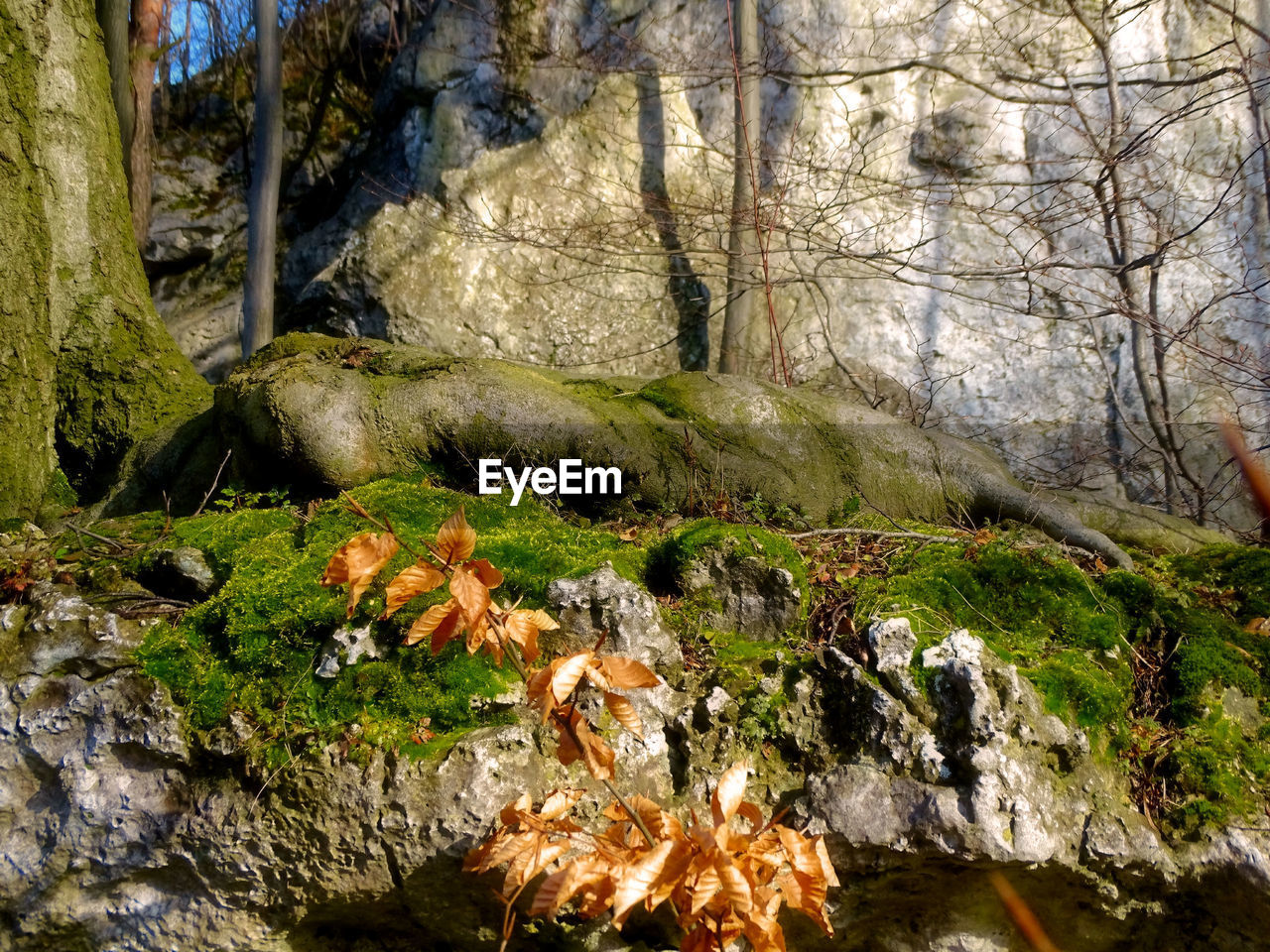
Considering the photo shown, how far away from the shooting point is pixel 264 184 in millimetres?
8141

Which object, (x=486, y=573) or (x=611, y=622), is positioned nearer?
(x=486, y=573)

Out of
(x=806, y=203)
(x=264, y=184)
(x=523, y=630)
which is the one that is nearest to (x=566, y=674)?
(x=523, y=630)

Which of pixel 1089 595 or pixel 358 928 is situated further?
pixel 1089 595

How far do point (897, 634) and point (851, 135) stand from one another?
7.17m

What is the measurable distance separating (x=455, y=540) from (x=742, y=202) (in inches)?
259

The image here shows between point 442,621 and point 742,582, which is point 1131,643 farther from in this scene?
point 442,621

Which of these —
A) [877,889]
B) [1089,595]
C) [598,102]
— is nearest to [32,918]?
[877,889]

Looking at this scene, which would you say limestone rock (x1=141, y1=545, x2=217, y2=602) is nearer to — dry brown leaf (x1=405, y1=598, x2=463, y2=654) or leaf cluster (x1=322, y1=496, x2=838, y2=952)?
leaf cluster (x1=322, y1=496, x2=838, y2=952)

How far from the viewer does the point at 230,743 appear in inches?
95.1

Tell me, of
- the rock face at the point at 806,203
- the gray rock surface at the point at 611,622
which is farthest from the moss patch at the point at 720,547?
the rock face at the point at 806,203

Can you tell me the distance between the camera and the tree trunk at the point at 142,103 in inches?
337

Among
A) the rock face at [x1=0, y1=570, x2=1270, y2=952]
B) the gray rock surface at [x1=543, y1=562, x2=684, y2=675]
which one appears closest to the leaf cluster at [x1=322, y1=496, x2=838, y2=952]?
the rock face at [x1=0, y1=570, x2=1270, y2=952]

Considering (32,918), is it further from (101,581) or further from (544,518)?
(544,518)

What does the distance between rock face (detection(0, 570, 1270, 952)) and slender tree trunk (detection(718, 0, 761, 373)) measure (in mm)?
Result: 5707
